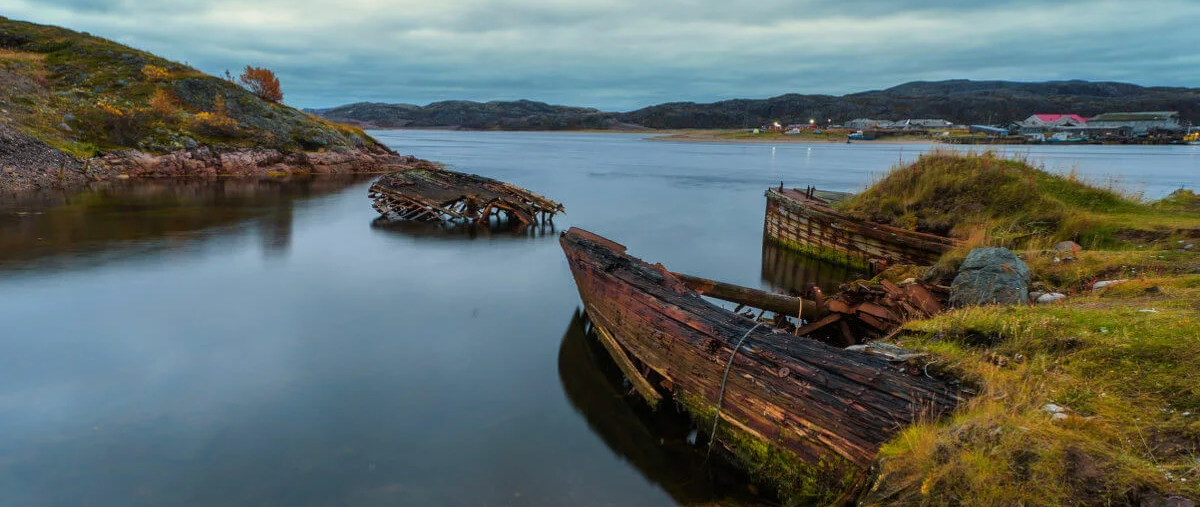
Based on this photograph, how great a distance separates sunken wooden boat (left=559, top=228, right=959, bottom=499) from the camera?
617cm

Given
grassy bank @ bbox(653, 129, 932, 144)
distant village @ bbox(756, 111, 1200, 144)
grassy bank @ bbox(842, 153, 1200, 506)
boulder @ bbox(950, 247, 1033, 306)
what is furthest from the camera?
grassy bank @ bbox(653, 129, 932, 144)

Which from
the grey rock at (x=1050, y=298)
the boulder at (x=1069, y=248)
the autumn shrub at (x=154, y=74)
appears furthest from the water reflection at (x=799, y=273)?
the autumn shrub at (x=154, y=74)

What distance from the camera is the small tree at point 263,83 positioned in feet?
201

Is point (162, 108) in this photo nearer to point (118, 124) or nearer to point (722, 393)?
point (118, 124)

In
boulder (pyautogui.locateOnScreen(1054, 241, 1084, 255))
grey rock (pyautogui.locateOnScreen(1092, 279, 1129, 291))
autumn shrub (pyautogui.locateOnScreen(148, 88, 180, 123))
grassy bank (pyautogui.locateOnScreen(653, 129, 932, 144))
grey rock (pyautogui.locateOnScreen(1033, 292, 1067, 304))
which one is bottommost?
grey rock (pyautogui.locateOnScreen(1033, 292, 1067, 304))

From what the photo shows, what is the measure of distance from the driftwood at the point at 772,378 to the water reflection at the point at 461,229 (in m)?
18.0

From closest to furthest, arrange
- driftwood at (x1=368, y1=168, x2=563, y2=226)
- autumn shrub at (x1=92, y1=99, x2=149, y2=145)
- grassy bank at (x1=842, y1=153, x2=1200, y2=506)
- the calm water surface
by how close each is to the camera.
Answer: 1. grassy bank at (x1=842, y1=153, x2=1200, y2=506)
2. the calm water surface
3. driftwood at (x1=368, y1=168, x2=563, y2=226)
4. autumn shrub at (x1=92, y1=99, x2=149, y2=145)

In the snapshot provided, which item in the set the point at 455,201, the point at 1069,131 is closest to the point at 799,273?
the point at 455,201

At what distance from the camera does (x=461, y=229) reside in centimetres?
2919

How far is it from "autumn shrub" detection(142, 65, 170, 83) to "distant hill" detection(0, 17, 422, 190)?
101mm

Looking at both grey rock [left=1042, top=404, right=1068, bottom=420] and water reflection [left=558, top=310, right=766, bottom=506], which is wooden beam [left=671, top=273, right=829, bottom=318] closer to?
water reflection [left=558, top=310, right=766, bottom=506]

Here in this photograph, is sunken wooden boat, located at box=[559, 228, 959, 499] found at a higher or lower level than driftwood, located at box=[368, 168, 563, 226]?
lower

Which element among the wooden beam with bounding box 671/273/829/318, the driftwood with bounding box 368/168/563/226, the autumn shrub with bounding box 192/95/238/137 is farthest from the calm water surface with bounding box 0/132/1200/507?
the autumn shrub with bounding box 192/95/238/137

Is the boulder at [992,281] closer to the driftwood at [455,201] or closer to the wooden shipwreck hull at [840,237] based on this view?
the wooden shipwreck hull at [840,237]
